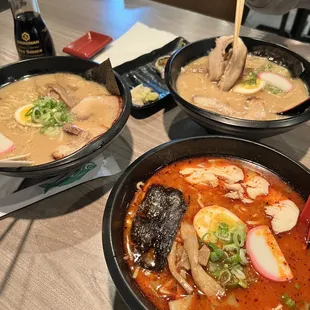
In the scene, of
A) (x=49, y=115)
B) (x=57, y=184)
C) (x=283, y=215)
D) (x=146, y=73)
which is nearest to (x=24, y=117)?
(x=49, y=115)

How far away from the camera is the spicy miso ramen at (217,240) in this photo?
0.99 metres

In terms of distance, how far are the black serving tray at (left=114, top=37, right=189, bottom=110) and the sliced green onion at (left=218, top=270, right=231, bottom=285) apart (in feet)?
3.42

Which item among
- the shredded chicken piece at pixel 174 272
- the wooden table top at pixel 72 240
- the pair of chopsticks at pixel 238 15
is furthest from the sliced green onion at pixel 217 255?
the pair of chopsticks at pixel 238 15

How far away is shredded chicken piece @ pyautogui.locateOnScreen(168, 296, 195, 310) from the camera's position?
3.13 ft

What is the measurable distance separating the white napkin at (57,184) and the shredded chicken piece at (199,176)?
0.37 m

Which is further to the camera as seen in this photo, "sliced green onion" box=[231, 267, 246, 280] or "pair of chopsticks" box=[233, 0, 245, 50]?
"pair of chopsticks" box=[233, 0, 245, 50]

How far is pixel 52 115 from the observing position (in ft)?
5.13

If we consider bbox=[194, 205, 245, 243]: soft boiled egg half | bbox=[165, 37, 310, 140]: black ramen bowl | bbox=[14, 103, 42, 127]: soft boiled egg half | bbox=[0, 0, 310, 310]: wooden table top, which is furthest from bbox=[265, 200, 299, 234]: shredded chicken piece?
bbox=[14, 103, 42, 127]: soft boiled egg half

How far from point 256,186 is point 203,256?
0.39 m

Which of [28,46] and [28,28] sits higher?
[28,28]

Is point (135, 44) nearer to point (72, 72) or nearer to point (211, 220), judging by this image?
point (72, 72)

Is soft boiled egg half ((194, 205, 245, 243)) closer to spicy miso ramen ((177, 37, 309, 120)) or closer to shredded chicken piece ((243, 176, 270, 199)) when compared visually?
shredded chicken piece ((243, 176, 270, 199))

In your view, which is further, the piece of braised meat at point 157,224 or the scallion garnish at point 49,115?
the scallion garnish at point 49,115

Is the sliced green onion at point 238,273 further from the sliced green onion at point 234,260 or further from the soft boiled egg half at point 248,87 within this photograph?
the soft boiled egg half at point 248,87
